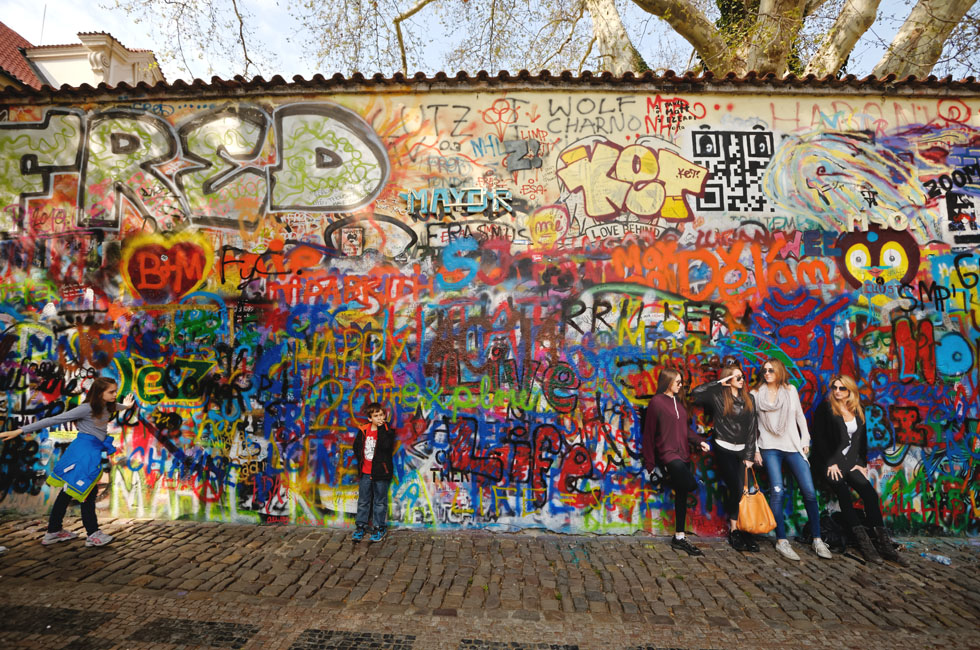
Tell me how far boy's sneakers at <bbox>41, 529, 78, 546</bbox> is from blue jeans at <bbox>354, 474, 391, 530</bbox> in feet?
9.65

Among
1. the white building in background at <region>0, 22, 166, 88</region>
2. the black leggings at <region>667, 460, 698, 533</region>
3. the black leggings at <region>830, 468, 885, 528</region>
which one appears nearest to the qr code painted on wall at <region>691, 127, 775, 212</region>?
the black leggings at <region>667, 460, 698, 533</region>

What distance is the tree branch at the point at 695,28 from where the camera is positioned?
9812mm

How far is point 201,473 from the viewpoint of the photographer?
579cm

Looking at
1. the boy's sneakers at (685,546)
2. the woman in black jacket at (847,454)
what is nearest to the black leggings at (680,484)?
the boy's sneakers at (685,546)

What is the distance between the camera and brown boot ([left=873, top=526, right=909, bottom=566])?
4.95 m

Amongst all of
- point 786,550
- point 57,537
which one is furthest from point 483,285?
point 57,537

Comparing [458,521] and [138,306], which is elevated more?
[138,306]

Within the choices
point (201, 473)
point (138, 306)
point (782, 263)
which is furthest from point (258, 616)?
point (782, 263)

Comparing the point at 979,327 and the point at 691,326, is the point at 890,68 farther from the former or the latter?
the point at 691,326

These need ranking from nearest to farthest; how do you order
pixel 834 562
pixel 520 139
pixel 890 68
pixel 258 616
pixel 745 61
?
pixel 258 616 → pixel 834 562 → pixel 520 139 → pixel 890 68 → pixel 745 61

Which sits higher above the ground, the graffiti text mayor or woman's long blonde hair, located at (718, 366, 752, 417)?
the graffiti text mayor

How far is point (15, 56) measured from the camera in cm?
1667

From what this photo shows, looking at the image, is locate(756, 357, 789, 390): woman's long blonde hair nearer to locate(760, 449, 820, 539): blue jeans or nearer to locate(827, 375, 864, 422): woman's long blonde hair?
locate(827, 375, 864, 422): woman's long blonde hair

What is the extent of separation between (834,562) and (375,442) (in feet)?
15.9
